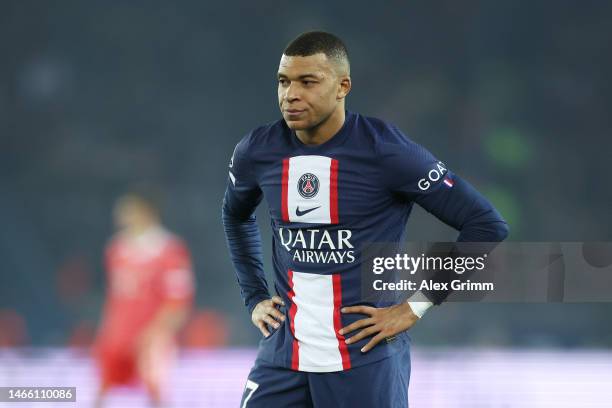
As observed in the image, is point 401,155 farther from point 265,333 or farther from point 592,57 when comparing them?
point 592,57

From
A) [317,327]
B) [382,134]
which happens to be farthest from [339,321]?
[382,134]

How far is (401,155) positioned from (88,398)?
13.0ft

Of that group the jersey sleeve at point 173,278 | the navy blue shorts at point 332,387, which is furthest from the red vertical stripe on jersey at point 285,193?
the jersey sleeve at point 173,278

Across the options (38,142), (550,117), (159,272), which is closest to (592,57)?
(550,117)

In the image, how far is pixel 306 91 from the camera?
7.75ft

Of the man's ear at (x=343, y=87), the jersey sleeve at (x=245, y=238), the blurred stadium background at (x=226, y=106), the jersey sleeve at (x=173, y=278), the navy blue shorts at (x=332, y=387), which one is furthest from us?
the blurred stadium background at (x=226, y=106)

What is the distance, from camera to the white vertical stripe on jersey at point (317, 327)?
2369 millimetres

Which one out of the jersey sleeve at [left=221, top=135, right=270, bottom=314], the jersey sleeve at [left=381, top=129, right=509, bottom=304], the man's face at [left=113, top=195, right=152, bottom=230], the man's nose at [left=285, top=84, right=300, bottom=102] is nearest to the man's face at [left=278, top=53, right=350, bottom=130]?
the man's nose at [left=285, top=84, right=300, bottom=102]

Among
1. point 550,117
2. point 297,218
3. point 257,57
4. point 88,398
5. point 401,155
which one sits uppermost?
point 257,57

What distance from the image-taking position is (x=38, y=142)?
7.30 metres

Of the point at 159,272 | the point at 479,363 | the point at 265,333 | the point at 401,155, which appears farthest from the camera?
the point at 479,363

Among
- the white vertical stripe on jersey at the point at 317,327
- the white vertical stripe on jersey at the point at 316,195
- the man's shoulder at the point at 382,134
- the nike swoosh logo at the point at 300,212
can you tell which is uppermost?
the man's shoulder at the point at 382,134

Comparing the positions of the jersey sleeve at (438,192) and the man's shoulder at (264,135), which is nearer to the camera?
the jersey sleeve at (438,192)

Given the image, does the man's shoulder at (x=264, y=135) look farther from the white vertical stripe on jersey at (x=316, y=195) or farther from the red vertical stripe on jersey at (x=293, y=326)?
the red vertical stripe on jersey at (x=293, y=326)
